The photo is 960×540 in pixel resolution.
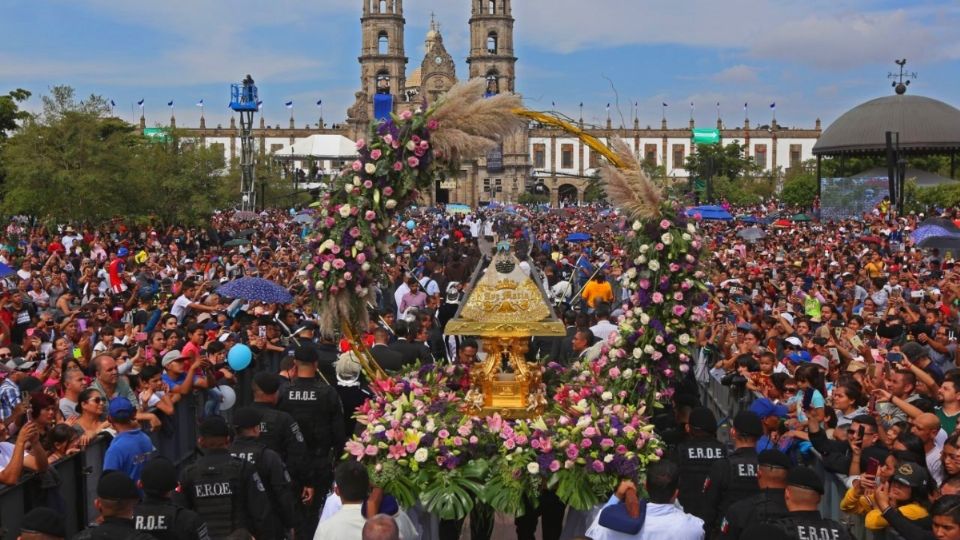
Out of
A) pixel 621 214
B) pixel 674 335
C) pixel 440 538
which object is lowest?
pixel 440 538

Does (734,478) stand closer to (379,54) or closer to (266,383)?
(266,383)

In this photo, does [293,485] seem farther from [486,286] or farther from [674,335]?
[674,335]

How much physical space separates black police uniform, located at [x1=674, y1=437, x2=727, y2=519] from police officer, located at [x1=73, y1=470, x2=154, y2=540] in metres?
3.82

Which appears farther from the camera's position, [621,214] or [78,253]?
[78,253]

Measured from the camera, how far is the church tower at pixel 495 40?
367 ft

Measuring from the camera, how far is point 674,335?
32.3ft

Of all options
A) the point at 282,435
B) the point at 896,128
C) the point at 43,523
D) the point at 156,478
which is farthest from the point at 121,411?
the point at 896,128

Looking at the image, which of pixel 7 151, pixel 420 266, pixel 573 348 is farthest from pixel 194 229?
pixel 573 348

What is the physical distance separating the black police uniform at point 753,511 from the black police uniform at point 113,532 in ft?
10.2

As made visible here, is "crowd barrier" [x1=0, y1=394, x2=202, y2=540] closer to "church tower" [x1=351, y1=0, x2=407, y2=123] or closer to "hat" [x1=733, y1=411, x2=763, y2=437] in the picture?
"hat" [x1=733, y1=411, x2=763, y2=437]

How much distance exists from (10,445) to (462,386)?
12.6ft

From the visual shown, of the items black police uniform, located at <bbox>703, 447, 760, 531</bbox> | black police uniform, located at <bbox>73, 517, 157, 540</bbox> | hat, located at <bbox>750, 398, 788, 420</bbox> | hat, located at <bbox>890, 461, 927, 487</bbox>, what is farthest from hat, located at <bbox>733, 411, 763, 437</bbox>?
black police uniform, located at <bbox>73, 517, 157, 540</bbox>

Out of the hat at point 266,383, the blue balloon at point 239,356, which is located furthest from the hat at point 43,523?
the blue balloon at point 239,356

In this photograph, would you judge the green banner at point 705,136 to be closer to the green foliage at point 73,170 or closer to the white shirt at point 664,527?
the green foliage at point 73,170
